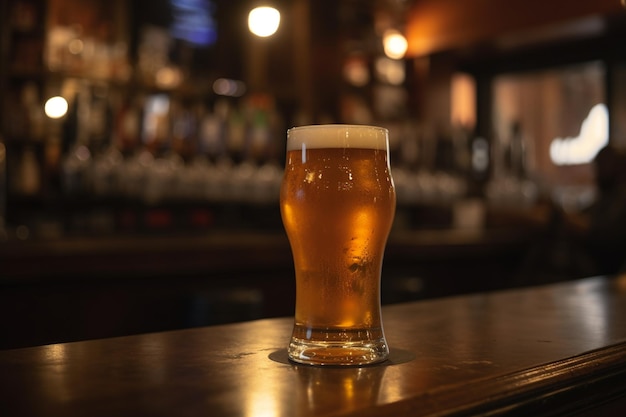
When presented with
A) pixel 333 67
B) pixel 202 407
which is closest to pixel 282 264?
pixel 202 407

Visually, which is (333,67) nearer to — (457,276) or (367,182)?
(457,276)

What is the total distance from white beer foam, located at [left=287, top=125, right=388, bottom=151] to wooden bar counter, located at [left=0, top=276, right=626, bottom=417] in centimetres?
23

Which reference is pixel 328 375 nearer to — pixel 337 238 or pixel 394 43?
pixel 337 238

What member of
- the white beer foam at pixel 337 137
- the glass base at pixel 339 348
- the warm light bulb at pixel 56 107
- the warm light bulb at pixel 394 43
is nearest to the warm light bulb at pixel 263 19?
the warm light bulb at pixel 56 107

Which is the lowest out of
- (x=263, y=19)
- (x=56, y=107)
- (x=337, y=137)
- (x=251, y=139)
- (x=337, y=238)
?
(x=337, y=238)

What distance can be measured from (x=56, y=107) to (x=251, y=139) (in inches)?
48.2

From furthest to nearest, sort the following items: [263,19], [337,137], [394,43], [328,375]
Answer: [394,43], [263,19], [337,137], [328,375]

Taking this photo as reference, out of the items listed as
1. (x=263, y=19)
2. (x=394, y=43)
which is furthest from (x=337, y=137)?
(x=394, y=43)

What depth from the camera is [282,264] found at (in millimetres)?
2930

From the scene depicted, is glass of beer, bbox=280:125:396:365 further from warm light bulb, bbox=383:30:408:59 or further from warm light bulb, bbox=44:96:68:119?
warm light bulb, bbox=383:30:408:59

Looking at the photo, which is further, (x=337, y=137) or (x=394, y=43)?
(x=394, y=43)

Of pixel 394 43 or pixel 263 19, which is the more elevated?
pixel 394 43

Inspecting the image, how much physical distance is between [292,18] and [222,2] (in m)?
0.54

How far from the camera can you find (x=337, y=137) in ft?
2.64
